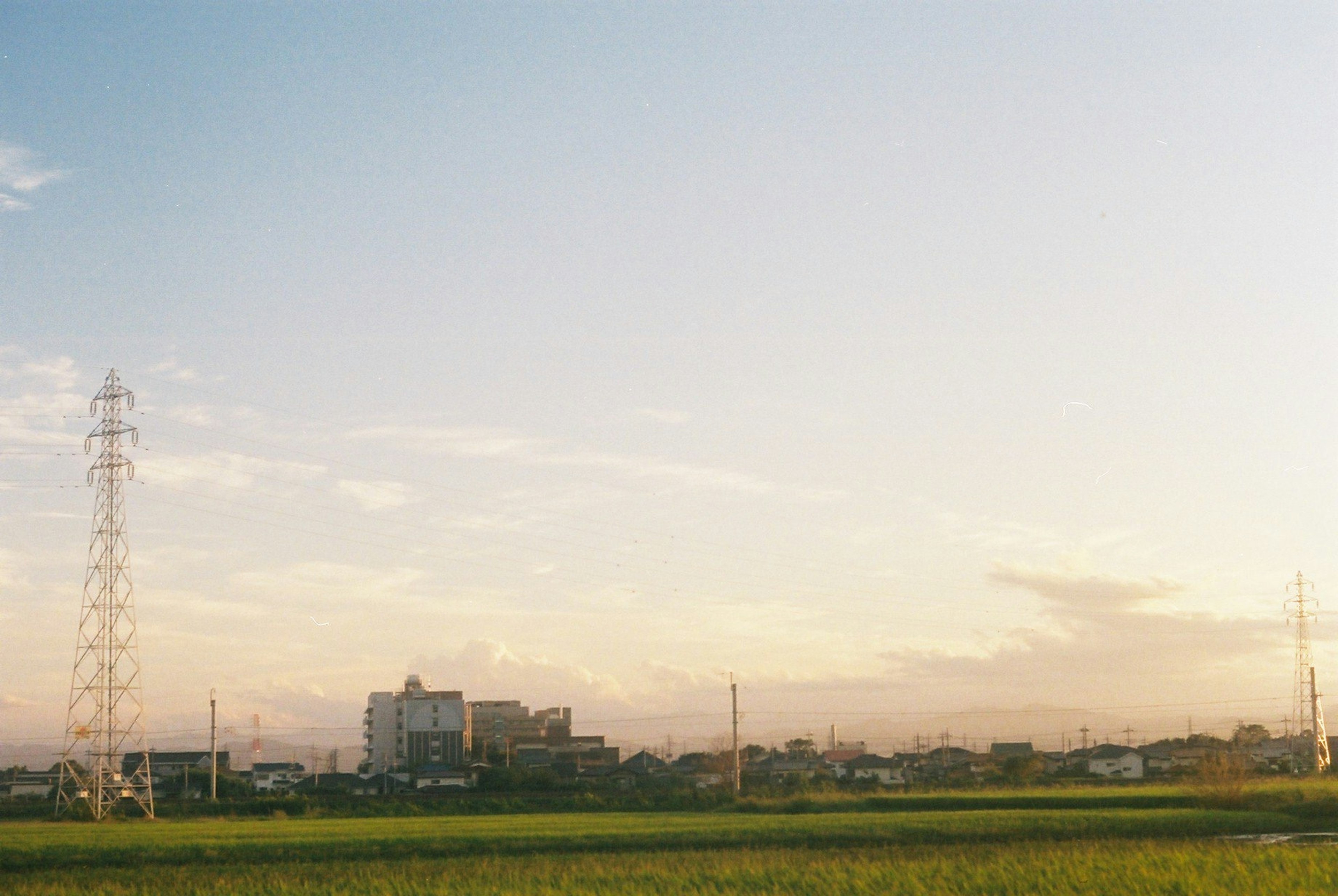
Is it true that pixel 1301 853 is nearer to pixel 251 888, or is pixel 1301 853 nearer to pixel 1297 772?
pixel 251 888

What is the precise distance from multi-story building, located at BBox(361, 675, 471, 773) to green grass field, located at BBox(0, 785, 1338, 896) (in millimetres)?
74186

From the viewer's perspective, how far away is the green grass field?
25688 mm

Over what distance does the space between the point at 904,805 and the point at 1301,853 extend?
37082mm

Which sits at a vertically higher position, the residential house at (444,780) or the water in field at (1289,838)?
the water in field at (1289,838)

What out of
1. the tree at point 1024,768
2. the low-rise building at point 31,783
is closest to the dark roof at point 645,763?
the tree at point 1024,768

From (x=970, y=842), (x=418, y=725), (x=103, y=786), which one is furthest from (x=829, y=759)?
(x=970, y=842)

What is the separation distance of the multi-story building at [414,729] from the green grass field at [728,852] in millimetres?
74186

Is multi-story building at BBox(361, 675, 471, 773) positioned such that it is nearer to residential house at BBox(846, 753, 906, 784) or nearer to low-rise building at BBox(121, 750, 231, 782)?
low-rise building at BBox(121, 750, 231, 782)

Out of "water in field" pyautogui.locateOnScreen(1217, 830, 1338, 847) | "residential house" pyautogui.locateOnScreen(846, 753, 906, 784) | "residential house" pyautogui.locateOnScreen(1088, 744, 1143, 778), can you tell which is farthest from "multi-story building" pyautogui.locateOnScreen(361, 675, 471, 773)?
"water in field" pyautogui.locateOnScreen(1217, 830, 1338, 847)

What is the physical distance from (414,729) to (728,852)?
350ft

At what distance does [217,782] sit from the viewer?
334ft

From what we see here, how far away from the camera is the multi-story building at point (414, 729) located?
136625 mm

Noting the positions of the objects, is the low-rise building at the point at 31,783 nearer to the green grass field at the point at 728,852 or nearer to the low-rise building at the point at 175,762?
the low-rise building at the point at 175,762

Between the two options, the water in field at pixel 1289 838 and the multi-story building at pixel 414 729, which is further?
the multi-story building at pixel 414 729
